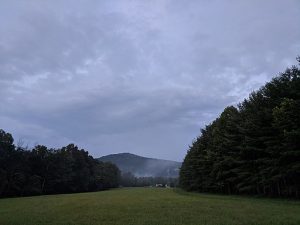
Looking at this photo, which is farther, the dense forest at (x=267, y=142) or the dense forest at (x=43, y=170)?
the dense forest at (x=43, y=170)

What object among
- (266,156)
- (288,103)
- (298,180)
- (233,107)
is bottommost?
(298,180)

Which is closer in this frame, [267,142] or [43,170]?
[267,142]

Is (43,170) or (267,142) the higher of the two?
(43,170)

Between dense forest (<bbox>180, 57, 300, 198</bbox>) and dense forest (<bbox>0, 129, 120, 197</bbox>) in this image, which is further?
dense forest (<bbox>0, 129, 120, 197</bbox>)

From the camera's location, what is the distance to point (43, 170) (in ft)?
366

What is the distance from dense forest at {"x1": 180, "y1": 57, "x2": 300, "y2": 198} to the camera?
40031mm

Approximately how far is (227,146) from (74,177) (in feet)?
261

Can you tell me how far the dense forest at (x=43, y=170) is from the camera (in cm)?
9306

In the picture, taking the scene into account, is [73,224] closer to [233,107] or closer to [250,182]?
[250,182]

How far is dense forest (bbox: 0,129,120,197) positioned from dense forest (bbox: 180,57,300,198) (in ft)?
156

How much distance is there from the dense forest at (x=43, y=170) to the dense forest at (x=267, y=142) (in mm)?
47442

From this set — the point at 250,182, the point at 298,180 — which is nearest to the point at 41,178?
the point at 250,182

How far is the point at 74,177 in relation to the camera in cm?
12988

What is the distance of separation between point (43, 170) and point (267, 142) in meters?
79.3
